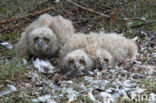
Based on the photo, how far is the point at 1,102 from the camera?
3.80m

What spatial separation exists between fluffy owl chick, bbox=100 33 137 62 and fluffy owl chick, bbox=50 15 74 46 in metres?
0.84

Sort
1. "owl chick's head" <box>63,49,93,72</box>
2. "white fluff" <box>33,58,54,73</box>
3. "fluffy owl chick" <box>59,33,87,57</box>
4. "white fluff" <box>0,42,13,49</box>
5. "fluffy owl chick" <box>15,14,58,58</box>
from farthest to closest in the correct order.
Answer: "white fluff" <box>0,42,13,49</box> → "fluffy owl chick" <box>15,14,58,58</box> → "fluffy owl chick" <box>59,33,87,57</box> → "white fluff" <box>33,58,54,73</box> → "owl chick's head" <box>63,49,93,72</box>

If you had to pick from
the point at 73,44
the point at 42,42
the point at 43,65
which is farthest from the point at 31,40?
the point at 73,44

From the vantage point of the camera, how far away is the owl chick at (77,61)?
5.26m

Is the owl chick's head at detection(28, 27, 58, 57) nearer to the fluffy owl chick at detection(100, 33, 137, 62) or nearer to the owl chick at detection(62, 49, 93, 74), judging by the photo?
the owl chick at detection(62, 49, 93, 74)

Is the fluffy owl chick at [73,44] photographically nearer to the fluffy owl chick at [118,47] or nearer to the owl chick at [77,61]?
the owl chick at [77,61]

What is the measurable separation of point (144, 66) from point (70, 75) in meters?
1.43

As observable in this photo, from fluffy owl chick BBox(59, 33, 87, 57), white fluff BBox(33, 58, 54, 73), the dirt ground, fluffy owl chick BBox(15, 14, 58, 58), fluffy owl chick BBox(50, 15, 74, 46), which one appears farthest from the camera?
fluffy owl chick BBox(50, 15, 74, 46)

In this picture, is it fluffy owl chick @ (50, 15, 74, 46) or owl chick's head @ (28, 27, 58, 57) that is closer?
owl chick's head @ (28, 27, 58, 57)

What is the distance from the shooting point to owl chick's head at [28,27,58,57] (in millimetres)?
5812

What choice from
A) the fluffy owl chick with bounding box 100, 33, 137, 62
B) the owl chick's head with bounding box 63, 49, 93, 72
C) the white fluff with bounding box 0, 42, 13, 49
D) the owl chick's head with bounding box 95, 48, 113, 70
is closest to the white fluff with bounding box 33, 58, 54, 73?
the owl chick's head with bounding box 63, 49, 93, 72

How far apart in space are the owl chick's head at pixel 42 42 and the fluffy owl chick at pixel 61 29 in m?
0.16

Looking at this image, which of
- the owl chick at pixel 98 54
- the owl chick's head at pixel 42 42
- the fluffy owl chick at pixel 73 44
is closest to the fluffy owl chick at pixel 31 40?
the owl chick's head at pixel 42 42

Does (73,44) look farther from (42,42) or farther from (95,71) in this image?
(95,71)
